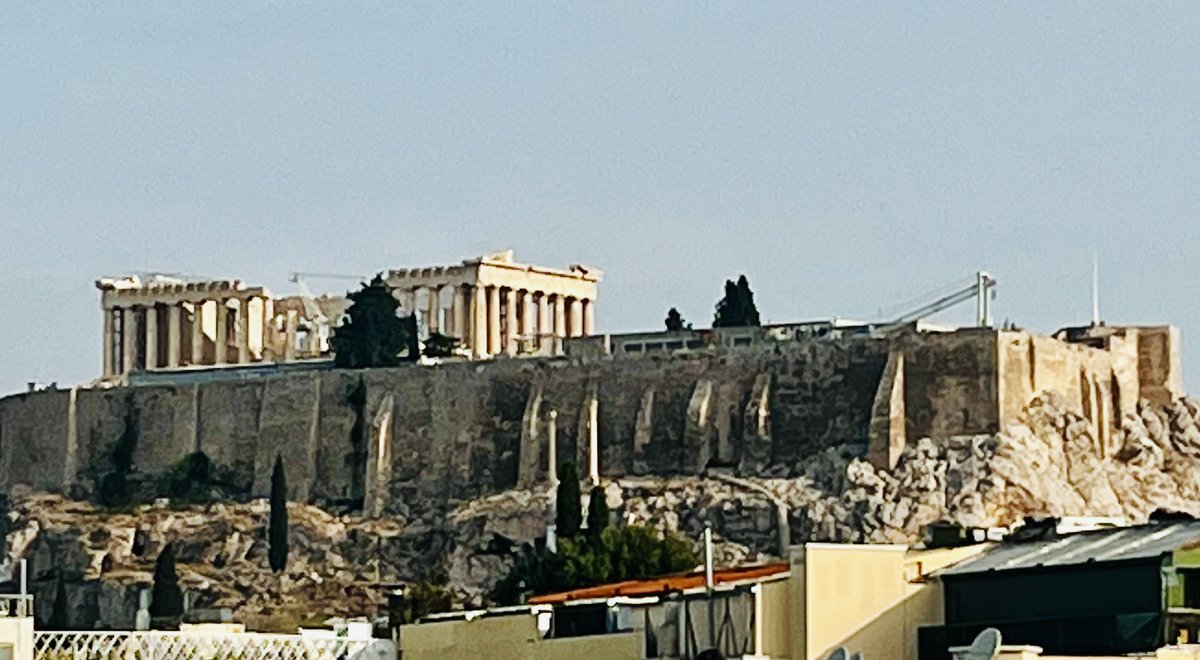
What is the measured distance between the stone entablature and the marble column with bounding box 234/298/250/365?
4061 mm

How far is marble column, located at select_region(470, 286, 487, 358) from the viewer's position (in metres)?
124

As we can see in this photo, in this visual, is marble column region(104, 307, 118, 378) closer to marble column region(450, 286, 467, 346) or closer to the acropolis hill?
the acropolis hill

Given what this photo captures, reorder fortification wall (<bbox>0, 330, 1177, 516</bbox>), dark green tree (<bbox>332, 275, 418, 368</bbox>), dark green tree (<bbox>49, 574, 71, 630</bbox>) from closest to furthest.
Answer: dark green tree (<bbox>49, 574, 71, 630</bbox>), fortification wall (<bbox>0, 330, 1177, 516</bbox>), dark green tree (<bbox>332, 275, 418, 368</bbox>)

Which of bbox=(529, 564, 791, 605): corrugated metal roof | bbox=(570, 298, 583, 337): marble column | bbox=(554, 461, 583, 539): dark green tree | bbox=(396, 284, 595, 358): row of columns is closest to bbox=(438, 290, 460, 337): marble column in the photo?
bbox=(396, 284, 595, 358): row of columns

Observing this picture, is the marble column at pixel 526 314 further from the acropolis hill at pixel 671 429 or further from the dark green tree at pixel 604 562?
the dark green tree at pixel 604 562

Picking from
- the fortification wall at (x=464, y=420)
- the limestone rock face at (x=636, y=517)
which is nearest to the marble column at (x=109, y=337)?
the fortification wall at (x=464, y=420)

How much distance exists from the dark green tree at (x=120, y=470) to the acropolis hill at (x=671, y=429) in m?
0.19

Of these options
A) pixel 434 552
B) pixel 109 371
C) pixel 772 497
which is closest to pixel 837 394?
pixel 772 497

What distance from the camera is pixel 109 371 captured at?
5064 inches

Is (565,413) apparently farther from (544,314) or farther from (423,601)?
(423,601)

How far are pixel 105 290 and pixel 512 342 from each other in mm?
13023

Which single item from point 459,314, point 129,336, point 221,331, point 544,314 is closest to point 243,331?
point 221,331

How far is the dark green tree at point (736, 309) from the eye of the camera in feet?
372

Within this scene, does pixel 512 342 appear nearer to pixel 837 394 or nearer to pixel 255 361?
pixel 255 361
